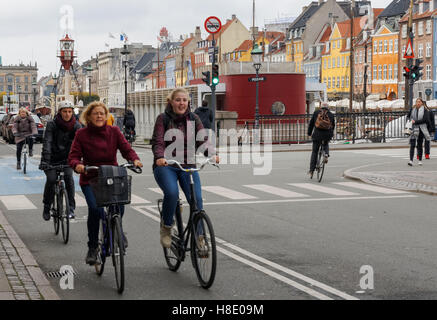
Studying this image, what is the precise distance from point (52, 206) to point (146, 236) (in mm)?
1681

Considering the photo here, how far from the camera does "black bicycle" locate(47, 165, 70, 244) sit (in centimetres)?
978

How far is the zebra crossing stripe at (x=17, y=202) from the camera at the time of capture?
44.1ft

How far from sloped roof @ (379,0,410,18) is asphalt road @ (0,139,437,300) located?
86.0 metres

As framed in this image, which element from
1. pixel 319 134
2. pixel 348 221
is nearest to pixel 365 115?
pixel 319 134

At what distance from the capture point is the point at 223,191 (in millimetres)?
15711

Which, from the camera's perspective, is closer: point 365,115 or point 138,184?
point 138,184

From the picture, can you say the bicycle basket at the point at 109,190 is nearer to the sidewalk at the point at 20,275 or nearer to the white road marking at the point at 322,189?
the sidewalk at the point at 20,275

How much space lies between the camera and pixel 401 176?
18.1 meters

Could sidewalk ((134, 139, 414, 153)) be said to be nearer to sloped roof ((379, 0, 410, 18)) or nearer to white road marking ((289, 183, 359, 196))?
white road marking ((289, 183, 359, 196))

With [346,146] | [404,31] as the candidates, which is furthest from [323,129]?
[404,31]

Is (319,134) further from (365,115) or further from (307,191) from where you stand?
(365,115)

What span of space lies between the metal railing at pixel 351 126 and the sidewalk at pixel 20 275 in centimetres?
2679

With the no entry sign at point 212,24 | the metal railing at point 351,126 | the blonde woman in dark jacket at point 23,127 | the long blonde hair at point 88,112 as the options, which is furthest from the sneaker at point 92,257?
the metal railing at point 351,126

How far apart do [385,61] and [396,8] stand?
21.9 feet
